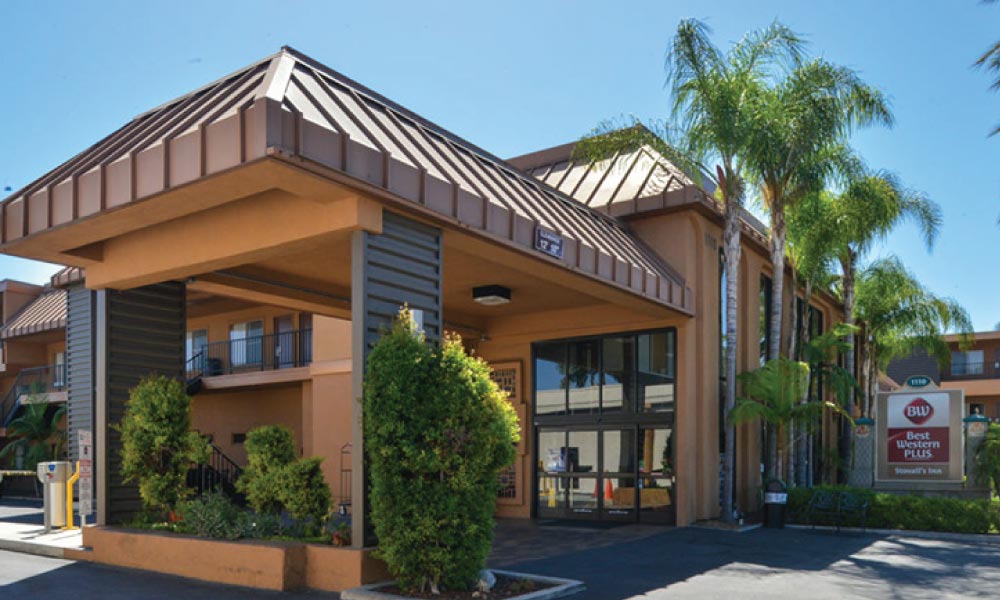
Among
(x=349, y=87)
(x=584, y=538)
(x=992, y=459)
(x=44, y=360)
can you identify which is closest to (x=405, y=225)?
(x=349, y=87)

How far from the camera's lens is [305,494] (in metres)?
10.6

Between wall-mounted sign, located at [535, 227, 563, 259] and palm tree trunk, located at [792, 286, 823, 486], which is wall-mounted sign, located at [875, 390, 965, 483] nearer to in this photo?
palm tree trunk, located at [792, 286, 823, 486]

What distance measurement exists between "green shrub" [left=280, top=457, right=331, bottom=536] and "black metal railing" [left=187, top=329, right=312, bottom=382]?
14.9 meters

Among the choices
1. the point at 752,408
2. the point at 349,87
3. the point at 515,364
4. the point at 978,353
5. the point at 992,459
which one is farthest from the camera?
the point at 978,353

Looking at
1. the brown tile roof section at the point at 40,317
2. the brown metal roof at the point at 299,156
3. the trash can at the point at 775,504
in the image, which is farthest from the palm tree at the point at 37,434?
the trash can at the point at 775,504

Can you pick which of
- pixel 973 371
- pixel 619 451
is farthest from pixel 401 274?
pixel 973 371

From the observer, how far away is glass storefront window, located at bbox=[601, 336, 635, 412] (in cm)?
1783

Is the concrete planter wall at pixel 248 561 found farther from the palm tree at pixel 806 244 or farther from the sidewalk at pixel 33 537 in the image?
the palm tree at pixel 806 244

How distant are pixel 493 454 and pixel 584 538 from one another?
652 cm

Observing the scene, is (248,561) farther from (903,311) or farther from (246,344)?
(903,311)

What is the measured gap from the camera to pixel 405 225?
10359 millimetres

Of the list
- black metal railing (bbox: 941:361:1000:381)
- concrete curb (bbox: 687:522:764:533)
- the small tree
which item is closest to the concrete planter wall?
concrete curb (bbox: 687:522:764:533)

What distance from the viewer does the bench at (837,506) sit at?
1673 centimetres

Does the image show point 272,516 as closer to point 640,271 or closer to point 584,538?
point 584,538
